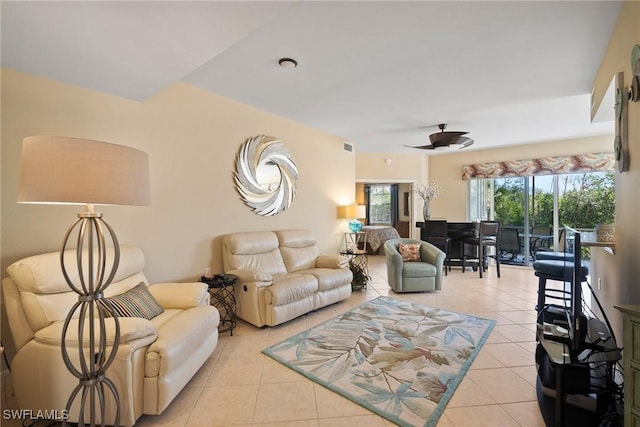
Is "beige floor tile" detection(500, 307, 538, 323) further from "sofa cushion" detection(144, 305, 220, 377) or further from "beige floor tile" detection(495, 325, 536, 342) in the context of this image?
"sofa cushion" detection(144, 305, 220, 377)

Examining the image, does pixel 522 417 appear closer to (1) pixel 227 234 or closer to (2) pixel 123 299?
(2) pixel 123 299

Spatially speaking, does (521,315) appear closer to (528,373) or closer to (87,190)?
(528,373)

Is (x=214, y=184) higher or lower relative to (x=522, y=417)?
higher

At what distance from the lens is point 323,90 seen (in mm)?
3268

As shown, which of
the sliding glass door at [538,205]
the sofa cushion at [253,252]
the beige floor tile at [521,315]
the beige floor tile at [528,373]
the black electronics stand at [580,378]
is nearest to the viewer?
the black electronics stand at [580,378]

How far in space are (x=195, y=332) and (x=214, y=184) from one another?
1.90 meters

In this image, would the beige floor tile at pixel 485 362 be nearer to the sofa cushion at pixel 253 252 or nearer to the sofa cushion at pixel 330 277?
the sofa cushion at pixel 330 277

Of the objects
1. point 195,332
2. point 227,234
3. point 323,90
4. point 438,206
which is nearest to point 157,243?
point 227,234

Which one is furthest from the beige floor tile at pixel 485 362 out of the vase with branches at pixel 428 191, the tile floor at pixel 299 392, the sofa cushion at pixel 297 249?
the vase with branches at pixel 428 191

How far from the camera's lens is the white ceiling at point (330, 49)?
66.3 inches

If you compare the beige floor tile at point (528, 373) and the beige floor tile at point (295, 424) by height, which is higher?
the beige floor tile at point (528, 373)

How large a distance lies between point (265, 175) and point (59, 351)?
2824mm

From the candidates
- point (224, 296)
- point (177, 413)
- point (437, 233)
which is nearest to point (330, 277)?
point (224, 296)

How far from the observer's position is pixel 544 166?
571 centimetres
